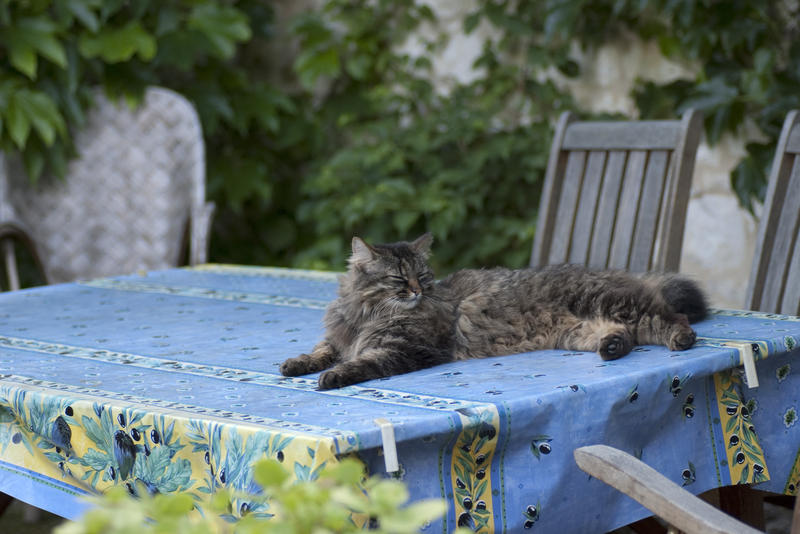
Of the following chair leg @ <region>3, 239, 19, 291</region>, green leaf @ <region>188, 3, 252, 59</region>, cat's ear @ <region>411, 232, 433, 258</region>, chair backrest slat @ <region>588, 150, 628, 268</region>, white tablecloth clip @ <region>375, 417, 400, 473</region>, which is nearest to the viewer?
white tablecloth clip @ <region>375, 417, 400, 473</region>

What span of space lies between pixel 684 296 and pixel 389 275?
1.80 ft

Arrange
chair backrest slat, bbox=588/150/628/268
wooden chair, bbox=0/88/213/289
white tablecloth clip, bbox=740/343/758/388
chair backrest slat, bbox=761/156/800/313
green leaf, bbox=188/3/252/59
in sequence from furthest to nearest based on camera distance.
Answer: green leaf, bbox=188/3/252/59 → wooden chair, bbox=0/88/213/289 → chair backrest slat, bbox=588/150/628/268 → chair backrest slat, bbox=761/156/800/313 → white tablecloth clip, bbox=740/343/758/388

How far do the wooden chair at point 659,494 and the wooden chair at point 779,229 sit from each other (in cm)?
107

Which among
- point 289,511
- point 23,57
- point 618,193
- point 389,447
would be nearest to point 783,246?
point 618,193

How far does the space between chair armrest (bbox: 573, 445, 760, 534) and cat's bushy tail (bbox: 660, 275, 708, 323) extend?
0.64m

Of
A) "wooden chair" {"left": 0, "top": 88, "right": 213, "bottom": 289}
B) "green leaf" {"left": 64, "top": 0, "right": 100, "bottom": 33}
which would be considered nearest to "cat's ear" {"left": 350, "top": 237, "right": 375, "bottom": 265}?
"wooden chair" {"left": 0, "top": 88, "right": 213, "bottom": 289}

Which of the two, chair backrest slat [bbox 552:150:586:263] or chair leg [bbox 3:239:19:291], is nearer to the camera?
chair backrest slat [bbox 552:150:586:263]

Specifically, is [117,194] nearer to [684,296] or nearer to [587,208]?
[587,208]

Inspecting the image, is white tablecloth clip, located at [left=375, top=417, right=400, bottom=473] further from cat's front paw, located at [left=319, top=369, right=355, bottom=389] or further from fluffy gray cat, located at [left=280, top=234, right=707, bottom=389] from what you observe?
fluffy gray cat, located at [left=280, top=234, right=707, bottom=389]

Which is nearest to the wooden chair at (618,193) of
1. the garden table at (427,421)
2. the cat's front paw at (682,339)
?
the garden table at (427,421)

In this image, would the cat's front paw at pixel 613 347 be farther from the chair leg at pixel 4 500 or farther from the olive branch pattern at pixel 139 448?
the chair leg at pixel 4 500

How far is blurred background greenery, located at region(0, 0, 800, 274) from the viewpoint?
10.7 ft

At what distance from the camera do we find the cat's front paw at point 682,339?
1.40 metres

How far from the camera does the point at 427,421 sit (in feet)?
3.41
